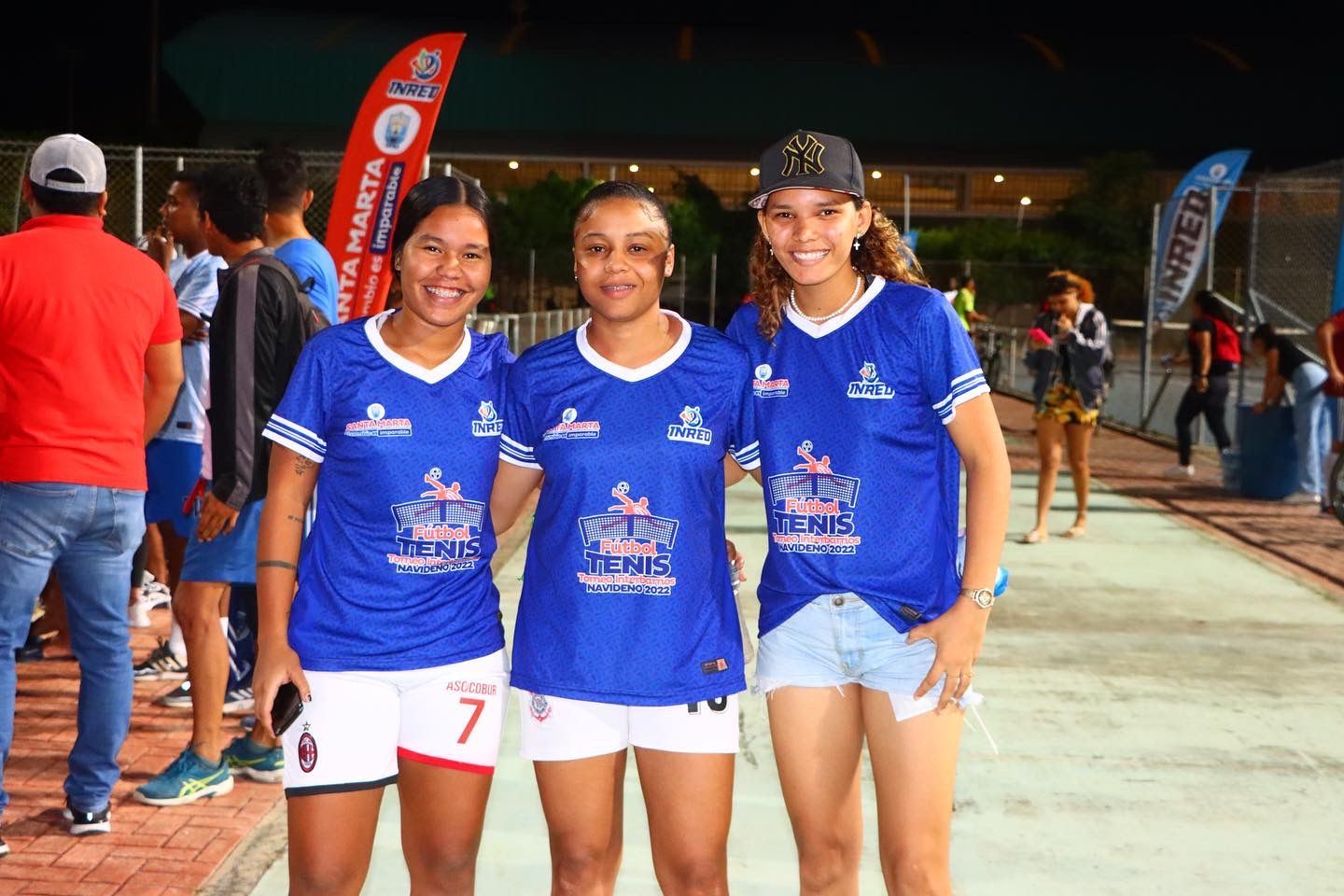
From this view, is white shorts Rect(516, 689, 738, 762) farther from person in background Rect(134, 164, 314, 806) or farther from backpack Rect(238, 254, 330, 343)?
backpack Rect(238, 254, 330, 343)

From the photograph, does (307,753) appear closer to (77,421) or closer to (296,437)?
(296,437)

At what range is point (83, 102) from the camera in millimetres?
51281

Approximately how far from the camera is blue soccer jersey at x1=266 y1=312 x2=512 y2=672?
3.15 metres

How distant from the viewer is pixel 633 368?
3176mm

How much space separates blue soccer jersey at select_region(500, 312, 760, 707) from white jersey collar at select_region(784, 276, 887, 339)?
0.28 m

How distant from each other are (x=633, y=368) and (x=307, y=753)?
106 cm

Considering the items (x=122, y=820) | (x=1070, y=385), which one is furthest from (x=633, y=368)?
(x=1070, y=385)

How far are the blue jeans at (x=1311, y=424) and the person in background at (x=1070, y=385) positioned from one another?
10.5ft

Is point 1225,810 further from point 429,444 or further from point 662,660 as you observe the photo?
point 429,444

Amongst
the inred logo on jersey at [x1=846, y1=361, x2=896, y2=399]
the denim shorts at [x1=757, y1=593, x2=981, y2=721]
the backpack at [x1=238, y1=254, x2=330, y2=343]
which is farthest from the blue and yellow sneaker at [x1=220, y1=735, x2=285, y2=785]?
the inred logo on jersey at [x1=846, y1=361, x2=896, y2=399]

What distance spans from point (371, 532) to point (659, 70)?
57188 millimetres

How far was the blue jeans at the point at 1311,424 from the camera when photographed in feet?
43.5

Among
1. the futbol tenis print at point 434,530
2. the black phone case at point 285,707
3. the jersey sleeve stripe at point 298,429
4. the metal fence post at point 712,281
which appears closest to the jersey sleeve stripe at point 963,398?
the futbol tenis print at point 434,530

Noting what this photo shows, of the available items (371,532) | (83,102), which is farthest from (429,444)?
(83,102)
